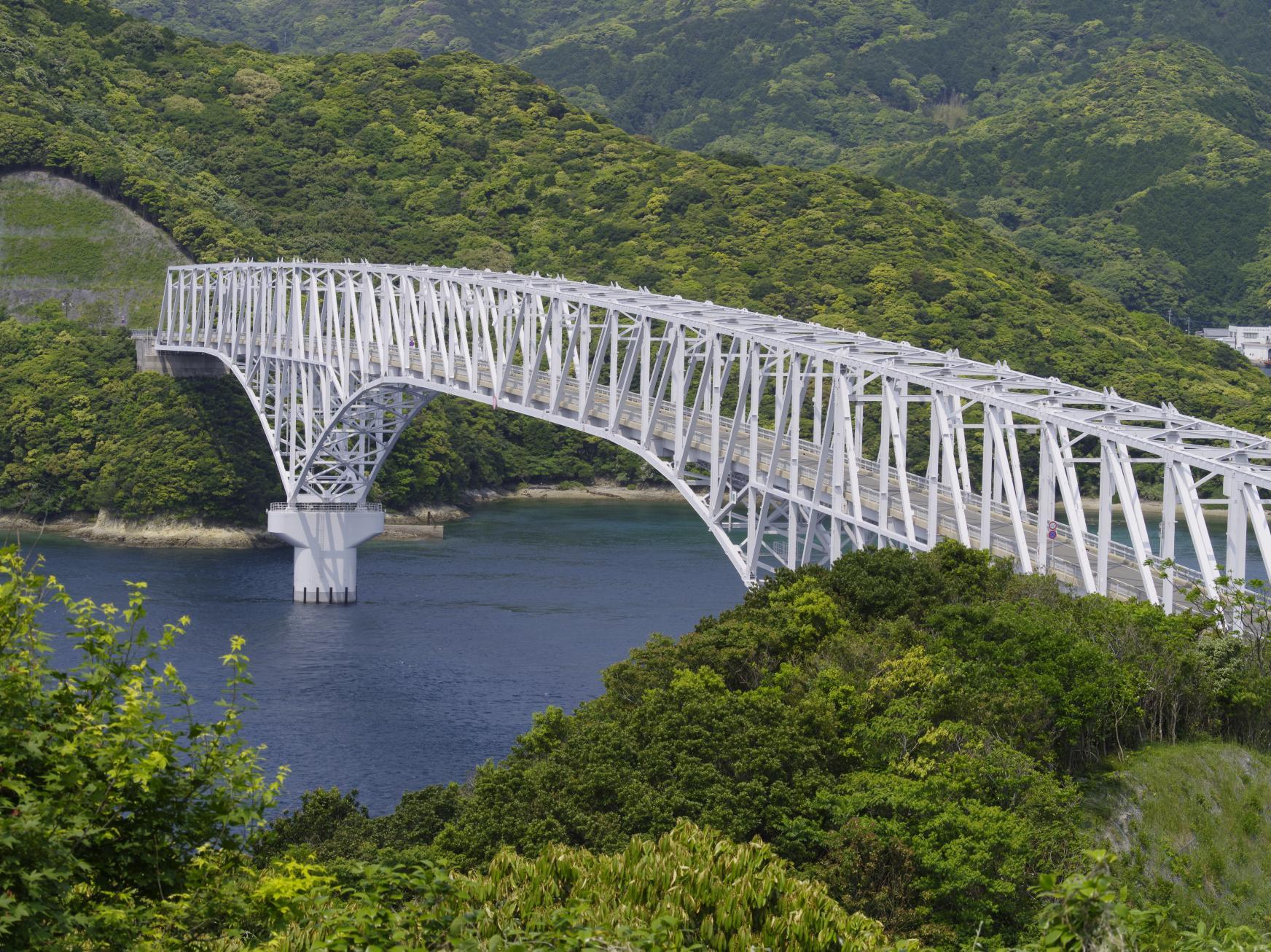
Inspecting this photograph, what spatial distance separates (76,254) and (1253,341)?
3947 inches

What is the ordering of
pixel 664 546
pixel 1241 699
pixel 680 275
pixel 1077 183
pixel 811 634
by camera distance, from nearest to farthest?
pixel 1241 699
pixel 811 634
pixel 664 546
pixel 680 275
pixel 1077 183

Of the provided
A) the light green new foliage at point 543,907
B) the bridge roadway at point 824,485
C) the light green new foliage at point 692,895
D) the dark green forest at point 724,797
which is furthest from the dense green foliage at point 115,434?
the light green new foliage at point 692,895

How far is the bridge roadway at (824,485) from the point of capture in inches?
1687

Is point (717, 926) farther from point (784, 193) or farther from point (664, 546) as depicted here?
point (784, 193)

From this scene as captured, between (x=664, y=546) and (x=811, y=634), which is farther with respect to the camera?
(x=664, y=546)

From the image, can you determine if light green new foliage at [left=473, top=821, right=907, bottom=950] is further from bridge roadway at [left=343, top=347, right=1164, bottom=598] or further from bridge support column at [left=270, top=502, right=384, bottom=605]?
bridge support column at [left=270, top=502, right=384, bottom=605]

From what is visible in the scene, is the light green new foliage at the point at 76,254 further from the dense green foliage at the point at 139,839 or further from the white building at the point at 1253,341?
the dense green foliage at the point at 139,839

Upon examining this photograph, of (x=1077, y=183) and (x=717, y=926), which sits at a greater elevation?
(x=1077, y=183)

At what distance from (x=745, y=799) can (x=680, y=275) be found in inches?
3901

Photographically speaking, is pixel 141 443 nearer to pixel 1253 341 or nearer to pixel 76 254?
pixel 76 254

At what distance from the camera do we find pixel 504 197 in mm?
139875

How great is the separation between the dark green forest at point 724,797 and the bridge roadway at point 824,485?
4.88 meters

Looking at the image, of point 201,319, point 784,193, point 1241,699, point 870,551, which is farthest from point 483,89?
point 1241,699

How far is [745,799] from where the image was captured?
2778cm
